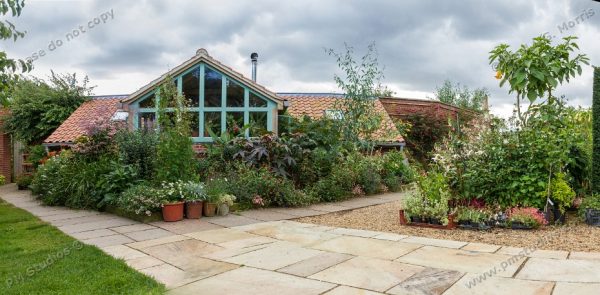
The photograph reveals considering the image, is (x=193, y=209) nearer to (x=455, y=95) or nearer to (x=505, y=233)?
(x=505, y=233)

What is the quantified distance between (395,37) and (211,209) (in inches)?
152

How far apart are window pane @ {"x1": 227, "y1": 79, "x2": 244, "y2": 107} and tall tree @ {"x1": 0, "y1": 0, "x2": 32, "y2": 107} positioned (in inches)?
189

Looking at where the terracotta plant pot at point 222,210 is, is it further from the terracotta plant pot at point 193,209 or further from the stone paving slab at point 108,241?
the stone paving slab at point 108,241

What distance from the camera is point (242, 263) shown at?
4.11 m

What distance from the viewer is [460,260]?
4102 mm

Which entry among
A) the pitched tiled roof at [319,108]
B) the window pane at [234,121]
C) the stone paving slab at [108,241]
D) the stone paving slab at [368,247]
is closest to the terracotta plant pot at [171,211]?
the stone paving slab at [108,241]

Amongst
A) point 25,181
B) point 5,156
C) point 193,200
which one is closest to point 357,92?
point 193,200

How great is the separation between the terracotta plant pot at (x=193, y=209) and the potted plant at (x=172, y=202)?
13cm

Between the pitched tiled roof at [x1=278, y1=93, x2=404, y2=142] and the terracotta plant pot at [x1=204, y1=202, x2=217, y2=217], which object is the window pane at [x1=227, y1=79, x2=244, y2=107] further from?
the terracotta plant pot at [x1=204, y1=202, x2=217, y2=217]

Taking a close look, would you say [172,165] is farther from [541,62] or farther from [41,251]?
[541,62]

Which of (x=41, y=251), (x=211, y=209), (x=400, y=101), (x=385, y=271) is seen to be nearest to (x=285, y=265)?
(x=385, y=271)

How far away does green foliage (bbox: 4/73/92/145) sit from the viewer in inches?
585

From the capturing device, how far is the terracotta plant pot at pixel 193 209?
666 centimetres

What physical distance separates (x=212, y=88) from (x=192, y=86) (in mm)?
512
